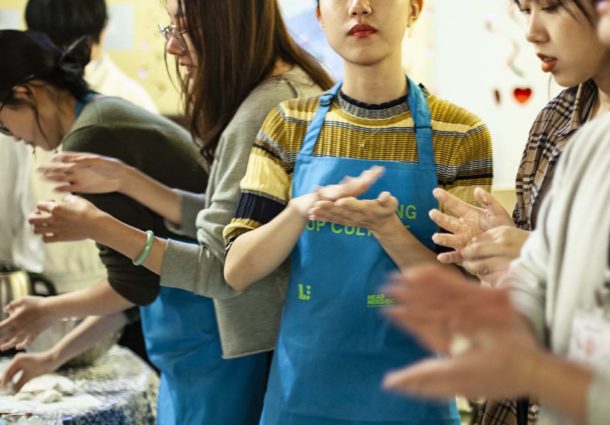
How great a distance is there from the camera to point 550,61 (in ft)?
3.90

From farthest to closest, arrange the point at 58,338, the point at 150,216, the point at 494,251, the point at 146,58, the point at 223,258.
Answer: the point at 146,58
the point at 58,338
the point at 150,216
the point at 223,258
the point at 494,251

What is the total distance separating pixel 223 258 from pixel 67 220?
0.32m

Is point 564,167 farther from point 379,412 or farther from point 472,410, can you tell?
point 472,410

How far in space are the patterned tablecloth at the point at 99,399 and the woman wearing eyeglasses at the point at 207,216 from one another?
115mm

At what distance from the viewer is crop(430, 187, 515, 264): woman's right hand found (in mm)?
1233

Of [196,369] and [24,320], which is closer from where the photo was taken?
[196,369]

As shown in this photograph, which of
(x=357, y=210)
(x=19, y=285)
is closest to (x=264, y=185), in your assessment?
(x=357, y=210)

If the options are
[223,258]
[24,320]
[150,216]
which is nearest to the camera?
[223,258]

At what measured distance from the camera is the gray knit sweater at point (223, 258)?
1.58 m

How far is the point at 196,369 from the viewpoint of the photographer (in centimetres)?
181

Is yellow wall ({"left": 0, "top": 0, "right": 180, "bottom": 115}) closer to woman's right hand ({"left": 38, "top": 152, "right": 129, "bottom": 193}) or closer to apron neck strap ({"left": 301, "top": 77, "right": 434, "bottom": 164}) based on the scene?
woman's right hand ({"left": 38, "top": 152, "right": 129, "bottom": 193})

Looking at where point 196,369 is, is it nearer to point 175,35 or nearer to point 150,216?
point 150,216

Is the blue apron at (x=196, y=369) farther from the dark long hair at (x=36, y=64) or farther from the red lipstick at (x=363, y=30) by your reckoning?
the red lipstick at (x=363, y=30)

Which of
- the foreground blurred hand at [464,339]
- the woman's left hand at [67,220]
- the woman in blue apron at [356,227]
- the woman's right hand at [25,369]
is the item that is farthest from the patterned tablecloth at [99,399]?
the foreground blurred hand at [464,339]
